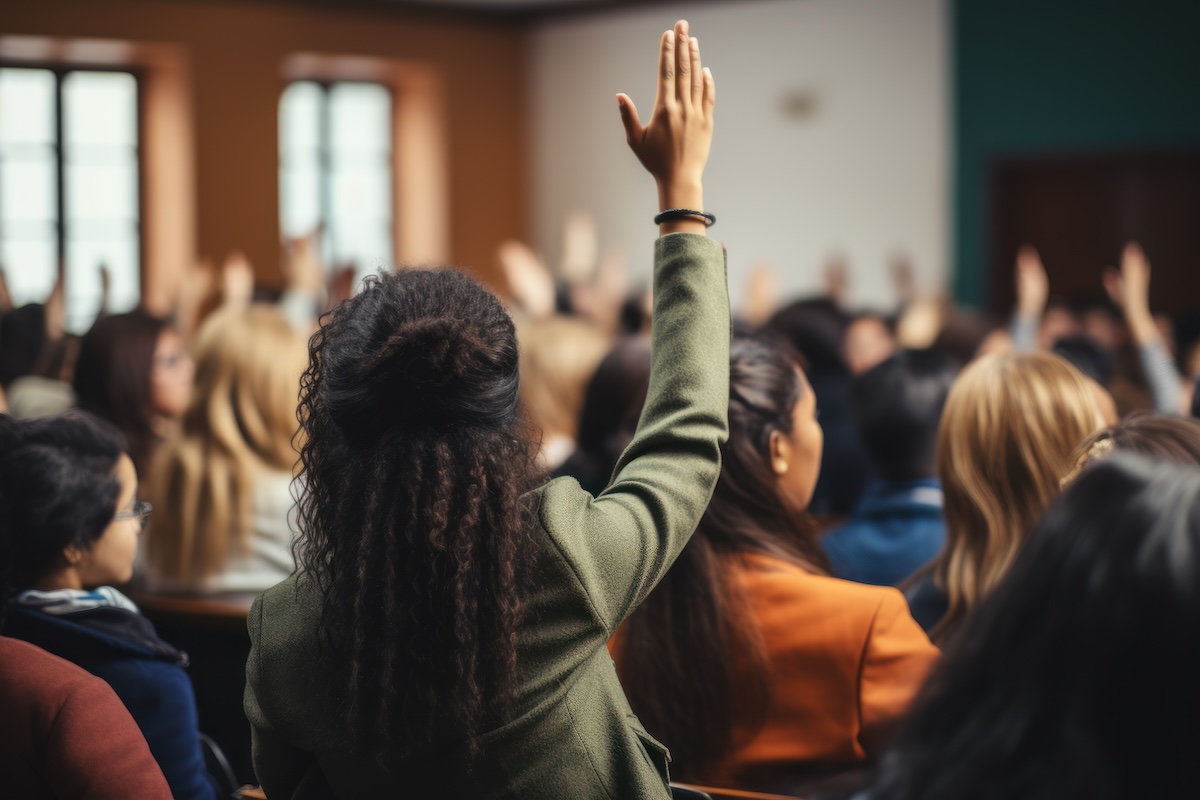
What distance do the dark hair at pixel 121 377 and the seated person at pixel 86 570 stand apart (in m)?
1.65

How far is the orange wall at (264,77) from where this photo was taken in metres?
10.2


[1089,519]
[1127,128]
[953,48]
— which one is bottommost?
[1089,519]

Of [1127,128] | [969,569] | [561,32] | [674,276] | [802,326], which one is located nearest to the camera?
[674,276]

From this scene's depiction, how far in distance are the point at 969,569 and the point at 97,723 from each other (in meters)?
1.36

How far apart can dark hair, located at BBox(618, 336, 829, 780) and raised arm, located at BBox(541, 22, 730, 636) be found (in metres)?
0.46

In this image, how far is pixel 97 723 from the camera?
1448 millimetres

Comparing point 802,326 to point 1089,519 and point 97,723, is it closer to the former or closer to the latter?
point 97,723

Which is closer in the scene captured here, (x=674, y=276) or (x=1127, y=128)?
(x=674, y=276)

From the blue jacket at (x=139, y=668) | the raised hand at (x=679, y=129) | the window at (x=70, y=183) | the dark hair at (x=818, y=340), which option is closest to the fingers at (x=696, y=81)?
the raised hand at (x=679, y=129)

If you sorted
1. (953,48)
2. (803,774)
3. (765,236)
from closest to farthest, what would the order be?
(803,774) < (953,48) < (765,236)

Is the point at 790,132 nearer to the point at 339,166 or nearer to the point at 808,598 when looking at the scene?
the point at 339,166

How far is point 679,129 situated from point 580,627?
21.8 inches

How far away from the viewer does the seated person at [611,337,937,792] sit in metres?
1.71

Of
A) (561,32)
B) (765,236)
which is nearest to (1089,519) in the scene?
(765,236)
